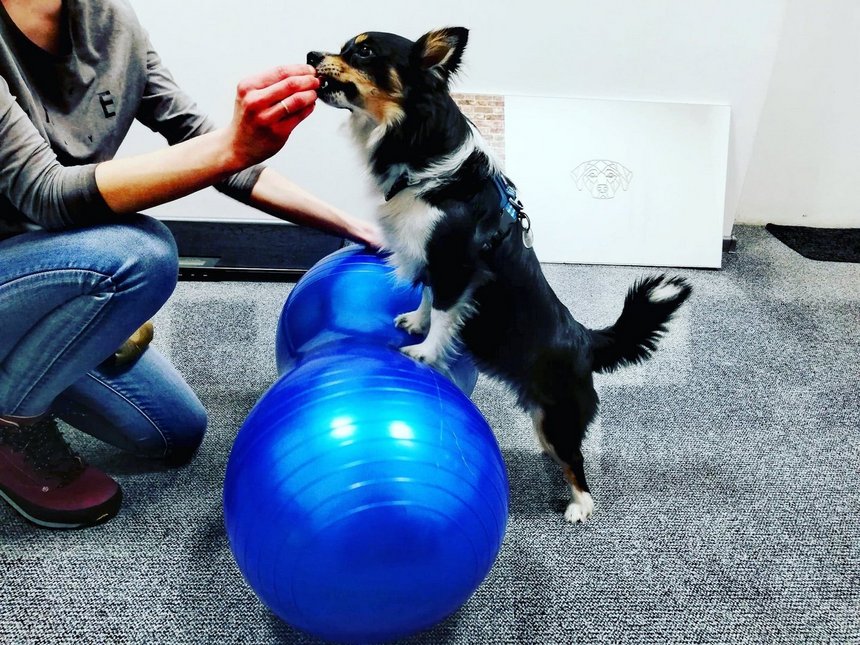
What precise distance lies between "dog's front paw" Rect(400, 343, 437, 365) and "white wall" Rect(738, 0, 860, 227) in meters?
2.42

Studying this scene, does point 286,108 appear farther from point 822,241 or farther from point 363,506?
point 822,241

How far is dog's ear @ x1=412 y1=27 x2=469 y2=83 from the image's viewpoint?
3.35 feet

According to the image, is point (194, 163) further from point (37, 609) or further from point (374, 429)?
point (37, 609)

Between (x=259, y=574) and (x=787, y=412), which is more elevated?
(x=259, y=574)

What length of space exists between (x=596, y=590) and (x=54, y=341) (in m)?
1.09

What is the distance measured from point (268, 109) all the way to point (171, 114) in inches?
21.1

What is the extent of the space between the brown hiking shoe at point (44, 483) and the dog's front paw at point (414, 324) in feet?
2.34

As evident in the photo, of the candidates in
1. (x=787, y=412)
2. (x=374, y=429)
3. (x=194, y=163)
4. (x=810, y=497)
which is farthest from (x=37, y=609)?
(x=787, y=412)

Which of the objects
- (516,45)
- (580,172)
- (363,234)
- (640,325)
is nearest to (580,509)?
(640,325)

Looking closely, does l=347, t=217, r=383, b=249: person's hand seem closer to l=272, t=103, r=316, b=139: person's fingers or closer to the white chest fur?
the white chest fur

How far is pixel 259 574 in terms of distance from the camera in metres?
0.91

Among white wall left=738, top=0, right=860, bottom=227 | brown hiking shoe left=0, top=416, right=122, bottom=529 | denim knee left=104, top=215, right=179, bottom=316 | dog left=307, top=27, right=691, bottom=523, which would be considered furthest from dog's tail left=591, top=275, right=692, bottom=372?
white wall left=738, top=0, right=860, bottom=227

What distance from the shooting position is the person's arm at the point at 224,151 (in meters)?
0.93

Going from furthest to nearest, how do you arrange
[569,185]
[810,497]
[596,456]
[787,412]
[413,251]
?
[569,185]
[787,412]
[596,456]
[810,497]
[413,251]
